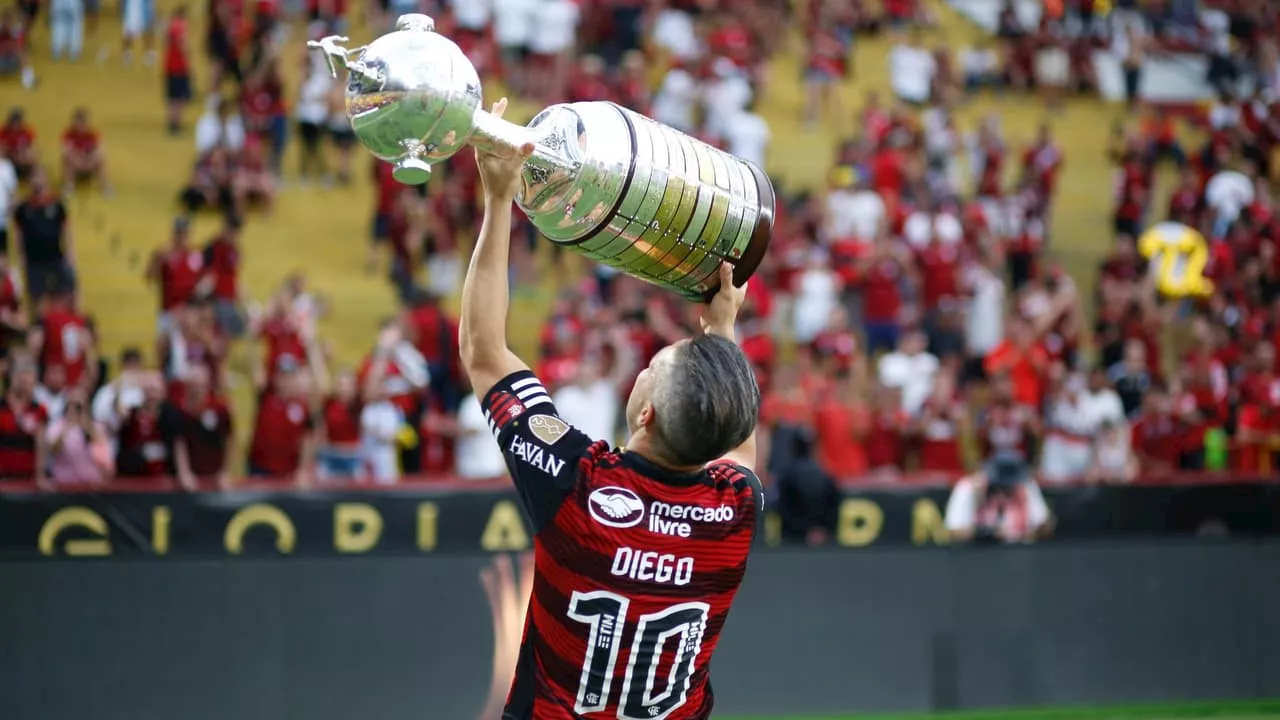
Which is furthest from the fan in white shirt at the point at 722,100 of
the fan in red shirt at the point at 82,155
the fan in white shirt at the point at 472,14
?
the fan in red shirt at the point at 82,155

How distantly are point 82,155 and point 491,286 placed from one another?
16.1 metres

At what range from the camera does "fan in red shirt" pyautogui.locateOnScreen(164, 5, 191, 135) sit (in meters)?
20.2

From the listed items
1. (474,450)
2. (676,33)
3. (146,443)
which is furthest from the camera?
(676,33)

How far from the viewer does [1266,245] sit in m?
19.7

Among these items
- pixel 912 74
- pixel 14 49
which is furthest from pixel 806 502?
pixel 912 74

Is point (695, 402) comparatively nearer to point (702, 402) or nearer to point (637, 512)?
point (702, 402)

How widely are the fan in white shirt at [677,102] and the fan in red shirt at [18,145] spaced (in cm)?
689

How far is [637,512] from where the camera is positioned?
160 inches

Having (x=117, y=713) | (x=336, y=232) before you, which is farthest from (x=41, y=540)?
(x=336, y=232)

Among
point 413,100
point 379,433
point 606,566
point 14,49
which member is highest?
point 413,100

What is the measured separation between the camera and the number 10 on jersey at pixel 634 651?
410 cm

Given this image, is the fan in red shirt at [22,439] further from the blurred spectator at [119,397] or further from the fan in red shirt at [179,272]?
the fan in red shirt at [179,272]

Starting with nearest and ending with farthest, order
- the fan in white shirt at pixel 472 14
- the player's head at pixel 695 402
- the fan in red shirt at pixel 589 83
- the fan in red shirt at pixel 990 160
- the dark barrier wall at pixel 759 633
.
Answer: the player's head at pixel 695 402 < the dark barrier wall at pixel 759 633 < the fan in red shirt at pixel 589 83 < the fan in white shirt at pixel 472 14 < the fan in red shirt at pixel 990 160

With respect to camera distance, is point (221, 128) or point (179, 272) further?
point (221, 128)
